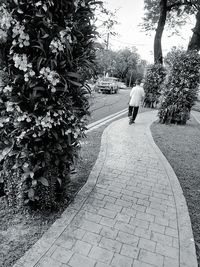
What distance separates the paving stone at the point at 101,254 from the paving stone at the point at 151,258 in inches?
14.9

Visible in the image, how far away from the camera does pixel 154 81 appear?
58.7ft

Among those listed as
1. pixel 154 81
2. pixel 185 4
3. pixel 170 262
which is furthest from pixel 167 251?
pixel 185 4

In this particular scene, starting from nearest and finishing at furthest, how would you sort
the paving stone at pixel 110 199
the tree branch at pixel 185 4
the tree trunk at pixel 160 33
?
the paving stone at pixel 110 199
the tree trunk at pixel 160 33
the tree branch at pixel 185 4

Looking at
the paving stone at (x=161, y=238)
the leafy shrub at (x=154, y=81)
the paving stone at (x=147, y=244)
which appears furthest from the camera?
the leafy shrub at (x=154, y=81)

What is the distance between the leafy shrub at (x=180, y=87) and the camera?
11023mm

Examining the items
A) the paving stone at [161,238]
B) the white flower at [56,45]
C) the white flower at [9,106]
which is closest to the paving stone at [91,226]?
the paving stone at [161,238]

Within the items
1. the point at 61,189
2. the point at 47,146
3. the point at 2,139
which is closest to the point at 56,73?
the point at 47,146

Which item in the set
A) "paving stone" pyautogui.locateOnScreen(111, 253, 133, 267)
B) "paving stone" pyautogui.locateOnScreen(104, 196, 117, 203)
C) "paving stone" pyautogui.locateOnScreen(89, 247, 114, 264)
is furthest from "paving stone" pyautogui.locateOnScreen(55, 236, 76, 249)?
"paving stone" pyautogui.locateOnScreen(104, 196, 117, 203)

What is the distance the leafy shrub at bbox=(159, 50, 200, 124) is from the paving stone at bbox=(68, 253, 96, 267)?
1020 cm

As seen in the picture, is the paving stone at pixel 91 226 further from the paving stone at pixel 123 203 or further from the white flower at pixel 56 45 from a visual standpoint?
the white flower at pixel 56 45

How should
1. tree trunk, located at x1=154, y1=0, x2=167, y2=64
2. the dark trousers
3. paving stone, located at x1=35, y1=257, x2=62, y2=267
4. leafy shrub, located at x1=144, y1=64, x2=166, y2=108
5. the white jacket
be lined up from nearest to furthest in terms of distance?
paving stone, located at x1=35, y1=257, x2=62, y2=267 → the white jacket → the dark trousers → tree trunk, located at x1=154, y1=0, x2=167, y2=64 → leafy shrub, located at x1=144, y1=64, x2=166, y2=108

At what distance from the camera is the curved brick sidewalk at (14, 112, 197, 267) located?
9.08ft

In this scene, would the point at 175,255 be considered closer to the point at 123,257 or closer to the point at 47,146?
the point at 123,257

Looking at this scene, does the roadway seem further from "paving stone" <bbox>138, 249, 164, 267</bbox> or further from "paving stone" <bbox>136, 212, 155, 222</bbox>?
"paving stone" <bbox>138, 249, 164, 267</bbox>
